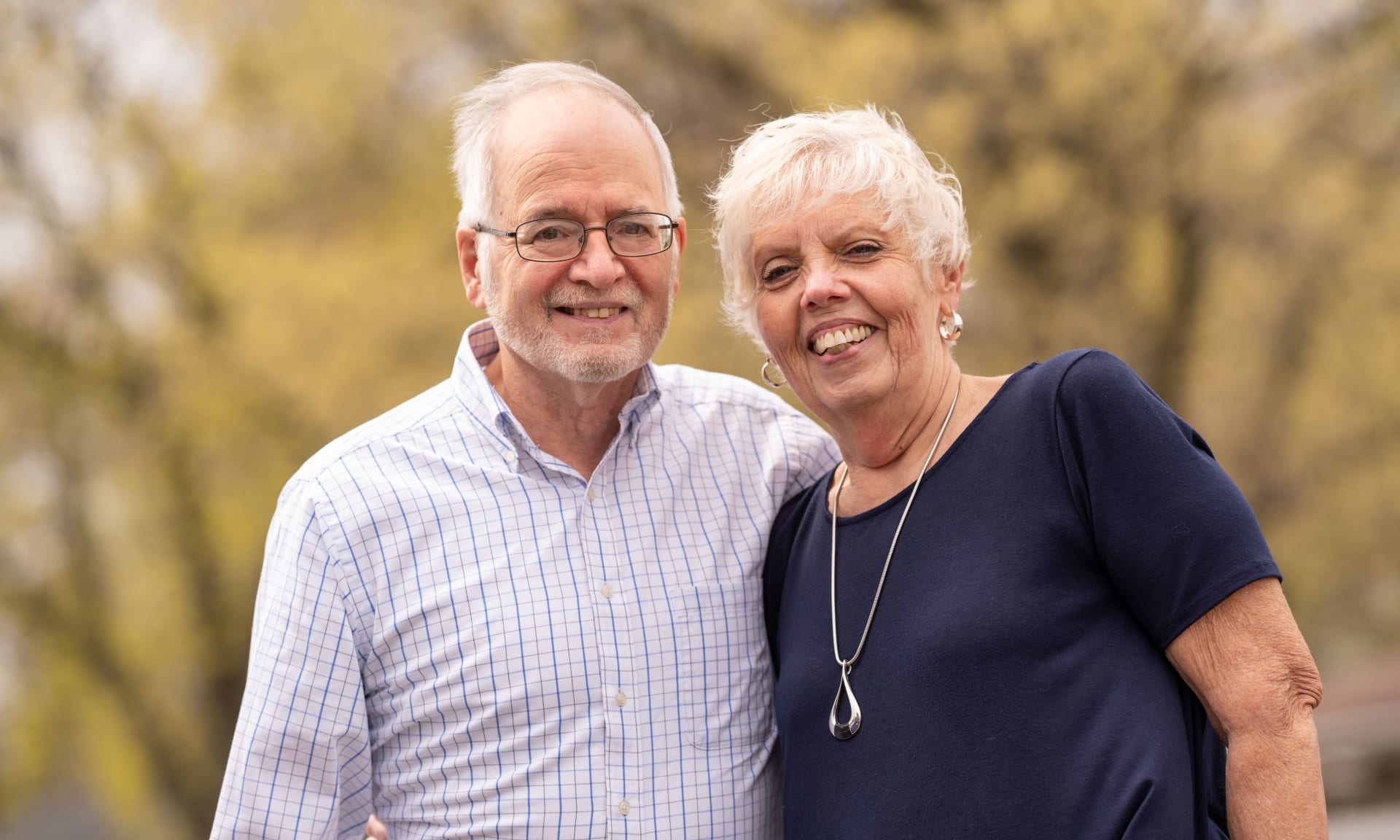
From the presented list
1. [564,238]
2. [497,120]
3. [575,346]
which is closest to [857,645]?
[575,346]

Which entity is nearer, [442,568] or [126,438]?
[442,568]

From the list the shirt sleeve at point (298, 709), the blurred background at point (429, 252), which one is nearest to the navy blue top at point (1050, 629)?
the shirt sleeve at point (298, 709)

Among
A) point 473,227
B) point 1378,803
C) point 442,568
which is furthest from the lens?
point 1378,803

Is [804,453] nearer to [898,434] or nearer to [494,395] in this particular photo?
[898,434]

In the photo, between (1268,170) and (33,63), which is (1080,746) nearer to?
(1268,170)

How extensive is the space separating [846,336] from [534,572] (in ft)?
2.43

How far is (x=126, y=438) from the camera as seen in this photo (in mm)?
9609

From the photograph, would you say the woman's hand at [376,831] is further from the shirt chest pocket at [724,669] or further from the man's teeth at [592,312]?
the man's teeth at [592,312]

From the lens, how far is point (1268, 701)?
1923mm

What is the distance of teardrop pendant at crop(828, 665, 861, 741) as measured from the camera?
2203 millimetres

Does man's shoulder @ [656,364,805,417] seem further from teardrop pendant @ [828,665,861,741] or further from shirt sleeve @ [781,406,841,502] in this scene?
teardrop pendant @ [828,665,861,741]

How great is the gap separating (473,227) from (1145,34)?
21.0 ft

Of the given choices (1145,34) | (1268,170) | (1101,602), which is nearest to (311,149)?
(1145,34)

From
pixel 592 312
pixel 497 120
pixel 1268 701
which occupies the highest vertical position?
pixel 497 120
